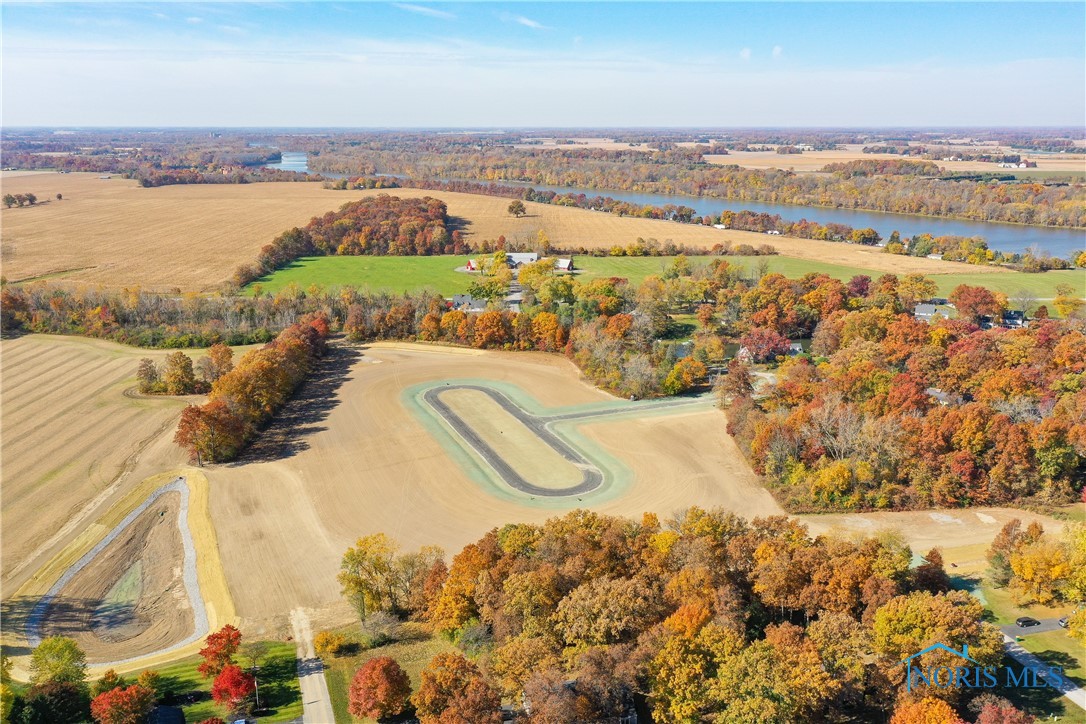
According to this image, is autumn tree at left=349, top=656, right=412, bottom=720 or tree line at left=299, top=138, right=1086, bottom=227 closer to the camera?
autumn tree at left=349, top=656, right=412, bottom=720

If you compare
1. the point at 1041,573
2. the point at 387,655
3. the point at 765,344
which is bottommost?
the point at 387,655

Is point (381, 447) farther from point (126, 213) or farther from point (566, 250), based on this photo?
point (126, 213)

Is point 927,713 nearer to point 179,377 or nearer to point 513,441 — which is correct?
point 513,441

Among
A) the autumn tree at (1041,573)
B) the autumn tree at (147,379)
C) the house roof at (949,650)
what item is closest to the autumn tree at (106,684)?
the house roof at (949,650)

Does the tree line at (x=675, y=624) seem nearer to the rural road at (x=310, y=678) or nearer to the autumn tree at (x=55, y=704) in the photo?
the rural road at (x=310, y=678)

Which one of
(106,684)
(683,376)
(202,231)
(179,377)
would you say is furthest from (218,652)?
(202,231)

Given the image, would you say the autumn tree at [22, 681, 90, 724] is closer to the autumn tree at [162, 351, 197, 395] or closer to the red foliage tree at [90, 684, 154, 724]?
the red foliage tree at [90, 684, 154, 724]

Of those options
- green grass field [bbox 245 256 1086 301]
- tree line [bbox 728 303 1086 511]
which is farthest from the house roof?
green grass field [bbox 245 256 1086 301]
